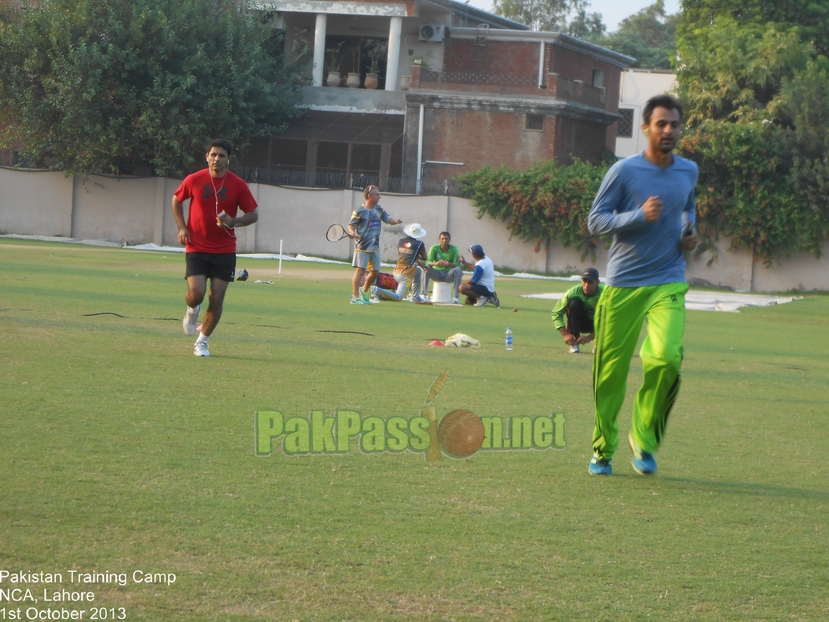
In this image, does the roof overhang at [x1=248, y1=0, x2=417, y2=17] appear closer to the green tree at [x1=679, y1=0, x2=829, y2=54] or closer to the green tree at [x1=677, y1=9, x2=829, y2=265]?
the green tree at [x1=677, y1=9, x2=829, y2=265]

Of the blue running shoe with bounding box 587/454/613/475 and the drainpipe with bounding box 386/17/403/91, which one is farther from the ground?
the drainpipe with bounding box 386/17/403/91

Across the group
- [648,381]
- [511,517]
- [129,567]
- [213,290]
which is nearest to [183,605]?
[129,567]

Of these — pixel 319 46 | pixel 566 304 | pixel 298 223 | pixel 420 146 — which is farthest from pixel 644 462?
pixel 319 46

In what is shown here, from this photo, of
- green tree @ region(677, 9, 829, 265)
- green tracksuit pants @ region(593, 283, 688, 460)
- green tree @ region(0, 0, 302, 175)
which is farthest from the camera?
green tree @ region(0, 0, 302, 175)

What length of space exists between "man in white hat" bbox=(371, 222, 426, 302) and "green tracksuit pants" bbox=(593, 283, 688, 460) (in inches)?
574

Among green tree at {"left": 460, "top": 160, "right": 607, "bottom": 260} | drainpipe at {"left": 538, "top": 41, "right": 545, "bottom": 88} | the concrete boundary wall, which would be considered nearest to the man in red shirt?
green tree at {"left": 460, "top": 160, "right": 607, "bottom": 260}

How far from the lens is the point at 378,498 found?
5.74 metres

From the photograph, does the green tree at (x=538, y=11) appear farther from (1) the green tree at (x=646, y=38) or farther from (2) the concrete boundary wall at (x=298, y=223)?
(2) the concrete boundary wall at (x=298, y=223)

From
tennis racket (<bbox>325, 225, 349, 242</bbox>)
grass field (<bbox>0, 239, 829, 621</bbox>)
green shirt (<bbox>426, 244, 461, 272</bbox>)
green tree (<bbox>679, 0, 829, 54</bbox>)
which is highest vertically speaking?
green tree (<bbox>679, 0, 829, 54</bbox>)

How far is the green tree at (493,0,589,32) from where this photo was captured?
7844 centimetres

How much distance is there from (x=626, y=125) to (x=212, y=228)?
49106 mm

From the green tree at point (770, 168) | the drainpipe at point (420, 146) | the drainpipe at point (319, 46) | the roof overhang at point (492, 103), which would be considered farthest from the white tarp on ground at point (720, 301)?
the drainpipe at point (319, 46)

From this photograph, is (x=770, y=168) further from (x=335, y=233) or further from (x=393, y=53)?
(x=335, y=233)

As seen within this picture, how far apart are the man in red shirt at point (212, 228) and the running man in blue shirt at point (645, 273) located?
508cm
